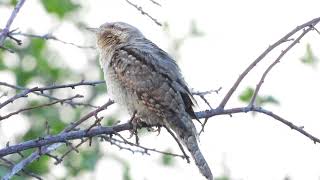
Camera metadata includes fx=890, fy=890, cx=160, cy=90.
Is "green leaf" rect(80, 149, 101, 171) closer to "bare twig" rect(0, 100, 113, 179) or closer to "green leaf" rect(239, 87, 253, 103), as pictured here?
"green leaf" rect(239, 87, 253, 103)

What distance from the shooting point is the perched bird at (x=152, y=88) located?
201 inches

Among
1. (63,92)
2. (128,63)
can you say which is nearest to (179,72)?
(128,63)

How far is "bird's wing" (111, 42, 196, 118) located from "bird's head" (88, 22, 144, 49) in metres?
0.48

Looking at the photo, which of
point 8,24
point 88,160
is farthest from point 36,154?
A: point 88,160

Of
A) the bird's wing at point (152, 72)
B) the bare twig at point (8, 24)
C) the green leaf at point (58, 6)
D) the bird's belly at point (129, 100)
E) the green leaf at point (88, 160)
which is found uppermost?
the bare twig at point (8, 24)

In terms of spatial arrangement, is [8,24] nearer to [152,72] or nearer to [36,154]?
[36,154]

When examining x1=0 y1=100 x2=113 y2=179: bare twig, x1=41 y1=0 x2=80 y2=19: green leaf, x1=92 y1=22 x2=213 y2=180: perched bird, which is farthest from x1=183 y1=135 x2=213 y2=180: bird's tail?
x1=41 y1=0 x2=80 y2=19: green leaf

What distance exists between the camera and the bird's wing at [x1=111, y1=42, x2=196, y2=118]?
529 centimetres

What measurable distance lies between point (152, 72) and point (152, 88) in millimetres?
133

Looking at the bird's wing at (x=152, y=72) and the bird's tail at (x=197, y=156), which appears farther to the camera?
the bird's wing at (x=152, y=72)

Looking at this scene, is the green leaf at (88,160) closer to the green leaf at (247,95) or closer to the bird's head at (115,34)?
→ the bird's head at (115,34)

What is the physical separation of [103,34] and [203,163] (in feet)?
6.28

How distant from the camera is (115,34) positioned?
247 inches

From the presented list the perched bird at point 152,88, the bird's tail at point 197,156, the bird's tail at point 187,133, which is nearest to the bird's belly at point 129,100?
the perched bird at point 152,88
